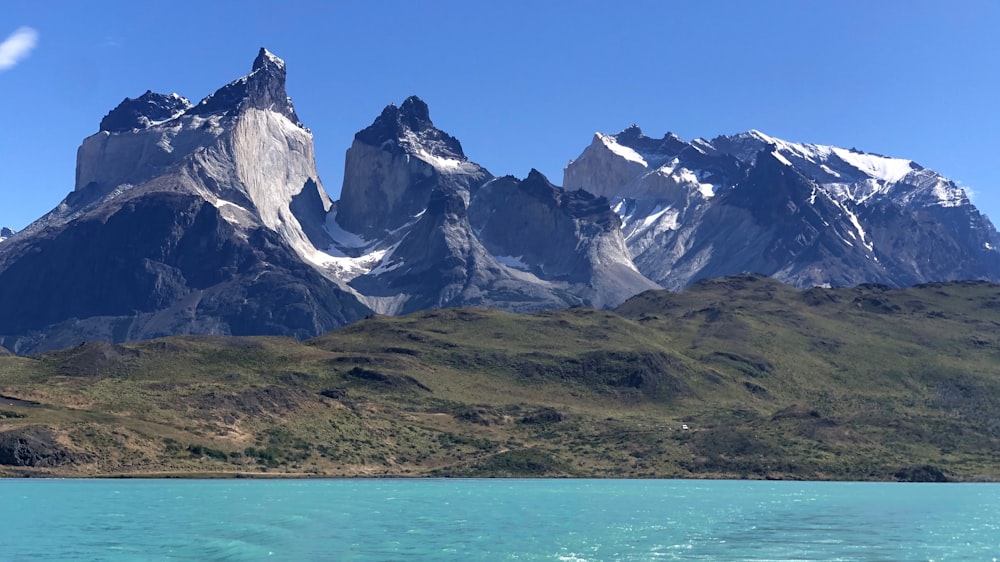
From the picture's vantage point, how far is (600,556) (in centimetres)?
10756

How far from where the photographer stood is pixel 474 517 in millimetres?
143250

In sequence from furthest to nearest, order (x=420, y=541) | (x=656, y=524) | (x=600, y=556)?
(x=656, y=524), (x=420, y=541), (x=600, y=556)

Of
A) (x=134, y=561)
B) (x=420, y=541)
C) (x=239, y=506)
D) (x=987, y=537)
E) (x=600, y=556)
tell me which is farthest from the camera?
(x=239, y=506)

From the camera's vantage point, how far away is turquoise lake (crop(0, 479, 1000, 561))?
358 feet

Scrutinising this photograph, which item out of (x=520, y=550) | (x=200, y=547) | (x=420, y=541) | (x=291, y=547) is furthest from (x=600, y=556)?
(x=200, y=547)

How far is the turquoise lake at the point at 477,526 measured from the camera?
109 meters

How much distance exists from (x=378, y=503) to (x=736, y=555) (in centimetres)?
6626

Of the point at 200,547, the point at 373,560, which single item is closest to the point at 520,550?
the point at 373,560

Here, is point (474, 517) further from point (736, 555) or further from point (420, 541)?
point (736, 555)

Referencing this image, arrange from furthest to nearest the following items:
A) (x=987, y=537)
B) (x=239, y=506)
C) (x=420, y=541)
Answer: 1. (x=239, y=506)
2. (x=987, y=537)
3. (x=420, y=541)

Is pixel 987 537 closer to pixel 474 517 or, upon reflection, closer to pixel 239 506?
pixel 474 517

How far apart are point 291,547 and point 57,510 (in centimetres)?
4503

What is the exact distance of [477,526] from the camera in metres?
132

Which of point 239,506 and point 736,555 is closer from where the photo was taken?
point 736,555
